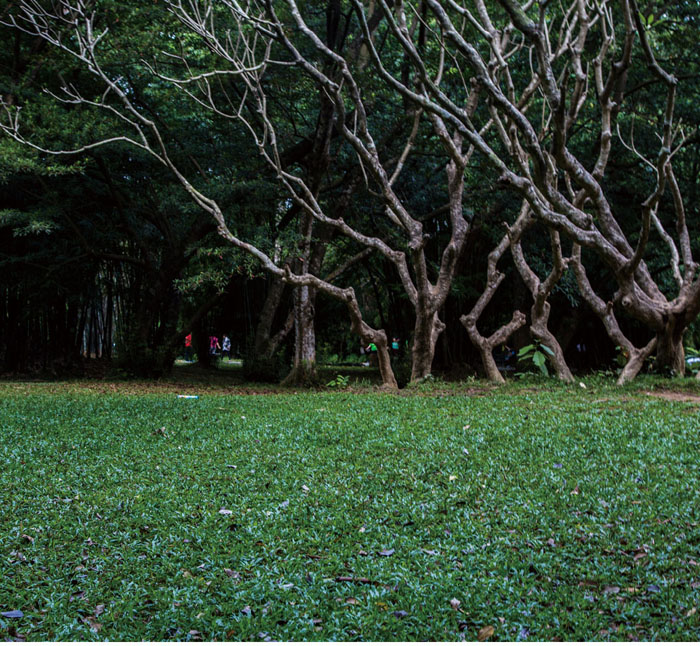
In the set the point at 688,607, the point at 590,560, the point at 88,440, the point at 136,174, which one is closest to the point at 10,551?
the point at 88,440

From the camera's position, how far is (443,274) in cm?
907

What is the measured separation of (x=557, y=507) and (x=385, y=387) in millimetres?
5611

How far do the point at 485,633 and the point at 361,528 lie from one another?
1116mm

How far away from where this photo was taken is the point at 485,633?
2.44 meters

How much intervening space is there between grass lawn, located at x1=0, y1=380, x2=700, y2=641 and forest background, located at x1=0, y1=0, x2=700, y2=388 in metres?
3.18

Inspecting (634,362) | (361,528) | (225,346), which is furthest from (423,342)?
(225,346)

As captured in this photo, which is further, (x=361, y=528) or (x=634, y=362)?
(x=634, y=362)

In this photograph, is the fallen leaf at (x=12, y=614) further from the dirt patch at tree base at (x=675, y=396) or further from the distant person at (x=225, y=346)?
the distant person at (x=225, y=346)

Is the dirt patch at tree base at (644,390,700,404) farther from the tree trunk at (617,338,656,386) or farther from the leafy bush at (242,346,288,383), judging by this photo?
the leafy bush at (242,346,288,383)

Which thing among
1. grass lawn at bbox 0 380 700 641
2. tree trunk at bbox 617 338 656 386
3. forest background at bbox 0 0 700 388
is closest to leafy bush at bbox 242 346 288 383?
forest background at bbox 0 0 700 388

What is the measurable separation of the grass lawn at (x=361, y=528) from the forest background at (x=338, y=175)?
3.18 m

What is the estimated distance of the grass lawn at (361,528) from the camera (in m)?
2.56

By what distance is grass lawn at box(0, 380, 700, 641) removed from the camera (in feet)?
8.39

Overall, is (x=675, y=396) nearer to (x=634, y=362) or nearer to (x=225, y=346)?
(x=634, y=362)
